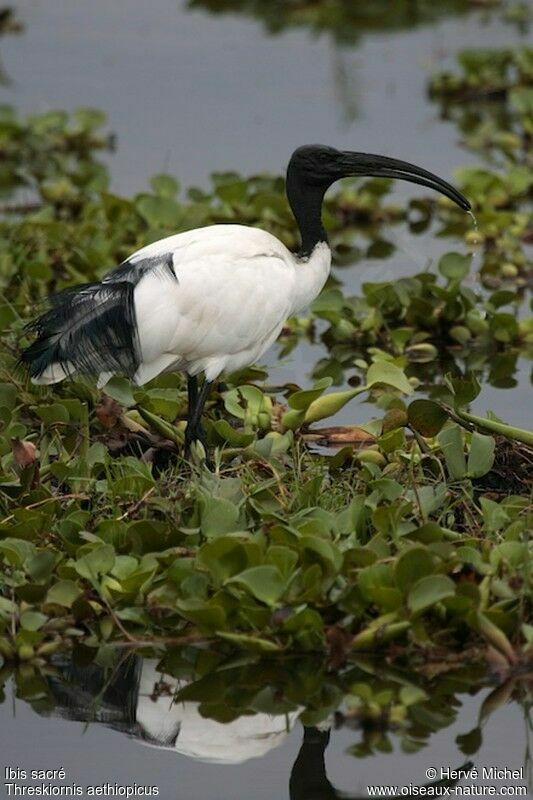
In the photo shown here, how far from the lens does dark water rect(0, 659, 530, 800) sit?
4.84 m

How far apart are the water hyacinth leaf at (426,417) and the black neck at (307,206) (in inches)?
40.0

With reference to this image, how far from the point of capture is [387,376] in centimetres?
686

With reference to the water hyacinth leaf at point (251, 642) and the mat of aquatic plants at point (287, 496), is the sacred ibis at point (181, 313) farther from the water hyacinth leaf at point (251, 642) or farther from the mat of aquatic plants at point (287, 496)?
the water hyacinth leaf at point (251, 642)

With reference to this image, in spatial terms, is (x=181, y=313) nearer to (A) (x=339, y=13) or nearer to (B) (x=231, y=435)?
(B) (x=231, y=435)

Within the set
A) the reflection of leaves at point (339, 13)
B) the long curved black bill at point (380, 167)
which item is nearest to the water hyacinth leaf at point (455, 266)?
the long curved black bill at point (380, 167)

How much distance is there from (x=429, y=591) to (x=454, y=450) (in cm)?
107

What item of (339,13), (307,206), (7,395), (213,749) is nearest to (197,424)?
(7,395)

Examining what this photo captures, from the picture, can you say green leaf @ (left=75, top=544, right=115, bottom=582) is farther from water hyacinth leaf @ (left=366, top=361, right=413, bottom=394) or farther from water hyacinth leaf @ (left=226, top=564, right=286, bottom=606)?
water hyacinth leaf @ (left=366, top=361, right=413, bottom=394)

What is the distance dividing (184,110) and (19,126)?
1969 mm

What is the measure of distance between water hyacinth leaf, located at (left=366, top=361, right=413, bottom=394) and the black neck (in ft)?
2.53

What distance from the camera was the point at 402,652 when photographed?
17.7 ft

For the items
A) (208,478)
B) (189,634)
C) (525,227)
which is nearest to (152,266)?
(208,478)

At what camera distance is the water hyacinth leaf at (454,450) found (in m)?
6.28

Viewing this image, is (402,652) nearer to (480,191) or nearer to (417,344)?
(417,344)
